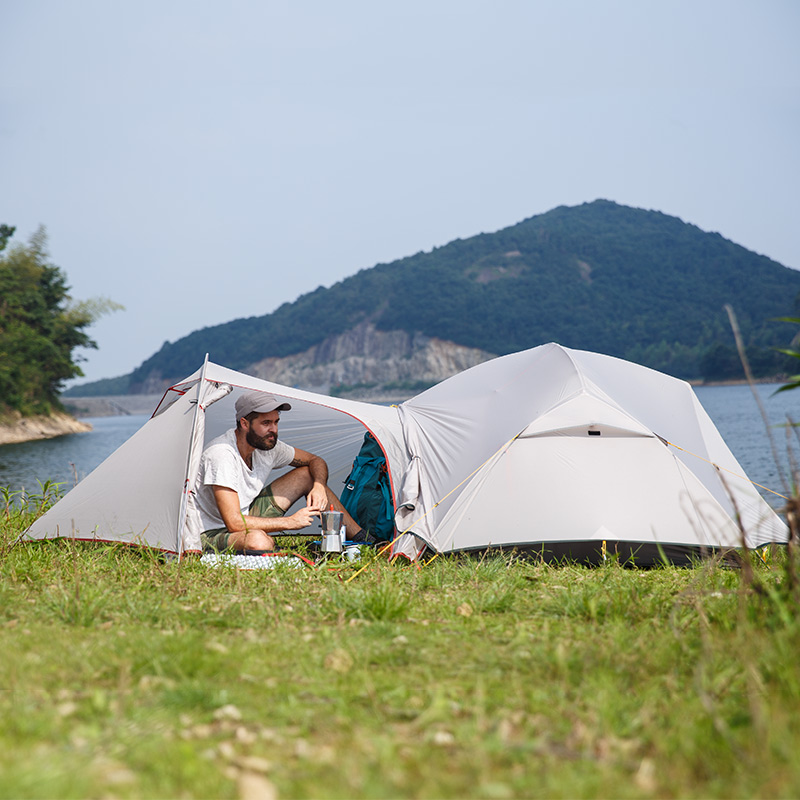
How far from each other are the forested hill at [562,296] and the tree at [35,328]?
49.6 meters

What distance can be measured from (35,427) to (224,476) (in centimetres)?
3753

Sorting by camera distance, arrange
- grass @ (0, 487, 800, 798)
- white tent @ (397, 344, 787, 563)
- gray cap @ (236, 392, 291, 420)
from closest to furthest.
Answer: grass @ (0, 487, 800, 798), white tent @ (397, 344, 787, 563), gray cap @ (236, 392, 291, 420)

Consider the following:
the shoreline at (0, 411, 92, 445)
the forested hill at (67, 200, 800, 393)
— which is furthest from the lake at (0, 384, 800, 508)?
the forested hill at (67, 200, 800, 393)

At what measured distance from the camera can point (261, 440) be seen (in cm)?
561

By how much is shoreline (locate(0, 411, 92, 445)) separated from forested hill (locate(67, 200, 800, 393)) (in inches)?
1963

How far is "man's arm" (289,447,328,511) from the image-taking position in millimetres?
5859

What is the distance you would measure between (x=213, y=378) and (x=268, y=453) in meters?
0.70

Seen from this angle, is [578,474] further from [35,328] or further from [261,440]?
[35,328]

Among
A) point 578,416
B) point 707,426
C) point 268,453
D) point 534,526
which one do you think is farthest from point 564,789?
point 707,426

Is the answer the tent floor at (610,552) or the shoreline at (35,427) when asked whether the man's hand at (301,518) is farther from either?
the shoreline at (35,427)

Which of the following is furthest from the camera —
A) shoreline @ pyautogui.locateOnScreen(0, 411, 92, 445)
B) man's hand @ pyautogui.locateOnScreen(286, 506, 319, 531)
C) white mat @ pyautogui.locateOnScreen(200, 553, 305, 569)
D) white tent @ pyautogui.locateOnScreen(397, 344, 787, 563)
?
shoreline @ pyautogui.locateOnScreen(0, 411, 92, 445)

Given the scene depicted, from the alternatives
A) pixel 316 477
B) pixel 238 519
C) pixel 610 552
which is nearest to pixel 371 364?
pixel 316 477

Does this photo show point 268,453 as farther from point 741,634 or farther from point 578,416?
point 741,634

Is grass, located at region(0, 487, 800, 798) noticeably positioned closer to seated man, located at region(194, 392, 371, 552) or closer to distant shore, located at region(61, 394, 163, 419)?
seated man, located at region(194, 392, 371, 552)
